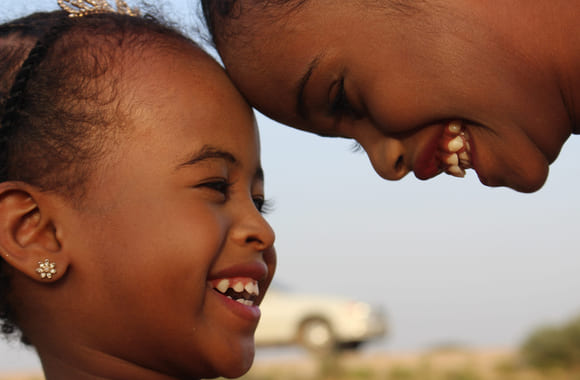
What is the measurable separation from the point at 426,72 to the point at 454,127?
0.20 m

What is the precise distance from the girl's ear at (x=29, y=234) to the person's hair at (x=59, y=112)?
47 mm

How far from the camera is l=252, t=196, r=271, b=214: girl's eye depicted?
2412mm

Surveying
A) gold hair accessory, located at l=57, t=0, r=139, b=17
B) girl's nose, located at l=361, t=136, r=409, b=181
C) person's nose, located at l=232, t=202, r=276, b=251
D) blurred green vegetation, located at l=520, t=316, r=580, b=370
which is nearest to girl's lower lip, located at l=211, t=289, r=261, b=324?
person's nose, located at l=232, t=202, r=276, b=251

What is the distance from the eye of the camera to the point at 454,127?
2.08 meters

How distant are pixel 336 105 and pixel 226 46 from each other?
0.38m

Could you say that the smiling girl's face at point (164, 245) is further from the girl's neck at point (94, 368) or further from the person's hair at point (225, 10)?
the person's hair at point (225, 10)

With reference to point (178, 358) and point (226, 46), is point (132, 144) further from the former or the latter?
point (178, 358)

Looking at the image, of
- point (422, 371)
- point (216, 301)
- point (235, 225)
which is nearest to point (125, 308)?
point (216, 301)

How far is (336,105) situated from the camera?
216 cm

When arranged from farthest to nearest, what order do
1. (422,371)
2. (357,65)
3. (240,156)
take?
(422,371)
(240,156)
(357,65)

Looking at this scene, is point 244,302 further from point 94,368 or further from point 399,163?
point 399,163

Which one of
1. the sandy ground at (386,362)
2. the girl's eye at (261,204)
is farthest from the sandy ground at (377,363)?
the girl's eye at (261,204)

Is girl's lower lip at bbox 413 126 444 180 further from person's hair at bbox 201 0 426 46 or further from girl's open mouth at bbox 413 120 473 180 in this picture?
person's hair at bbox 201 0 426 46

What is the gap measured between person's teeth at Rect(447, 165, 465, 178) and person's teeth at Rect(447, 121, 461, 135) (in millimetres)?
147
